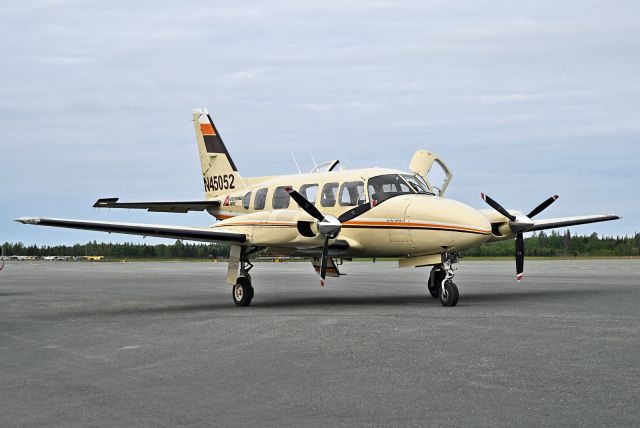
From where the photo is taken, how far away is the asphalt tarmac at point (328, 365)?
8.23 metres

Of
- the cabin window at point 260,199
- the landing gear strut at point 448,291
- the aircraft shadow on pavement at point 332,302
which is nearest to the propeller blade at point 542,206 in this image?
the aircraft shadow on pavement at point 332,302

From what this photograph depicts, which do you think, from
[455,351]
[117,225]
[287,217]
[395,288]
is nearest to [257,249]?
[287,217]

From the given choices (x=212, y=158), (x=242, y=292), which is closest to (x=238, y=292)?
(x=242, y=292)

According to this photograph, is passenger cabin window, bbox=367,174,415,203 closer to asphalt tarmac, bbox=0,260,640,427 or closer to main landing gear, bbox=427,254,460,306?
main landing gear, bbox=427,254,460,306

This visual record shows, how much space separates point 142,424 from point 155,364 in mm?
3892

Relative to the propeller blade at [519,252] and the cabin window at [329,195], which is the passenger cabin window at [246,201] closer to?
the cabin window at [329,195]

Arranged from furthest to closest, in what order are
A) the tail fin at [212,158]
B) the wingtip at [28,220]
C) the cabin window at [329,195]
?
the tail fin at [212,158] < the cabin window at [329,195] < the wingtip at [28,220]

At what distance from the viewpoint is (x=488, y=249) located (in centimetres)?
8869

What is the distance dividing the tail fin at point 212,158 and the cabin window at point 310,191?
20.3 feet

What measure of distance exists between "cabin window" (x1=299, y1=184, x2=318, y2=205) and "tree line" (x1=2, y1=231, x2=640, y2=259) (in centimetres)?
2573

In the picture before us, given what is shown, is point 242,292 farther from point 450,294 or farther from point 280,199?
point 450,294

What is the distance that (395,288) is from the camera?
29406 millimetres

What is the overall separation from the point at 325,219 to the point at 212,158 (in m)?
11.0

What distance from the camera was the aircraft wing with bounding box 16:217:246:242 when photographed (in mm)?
20516
